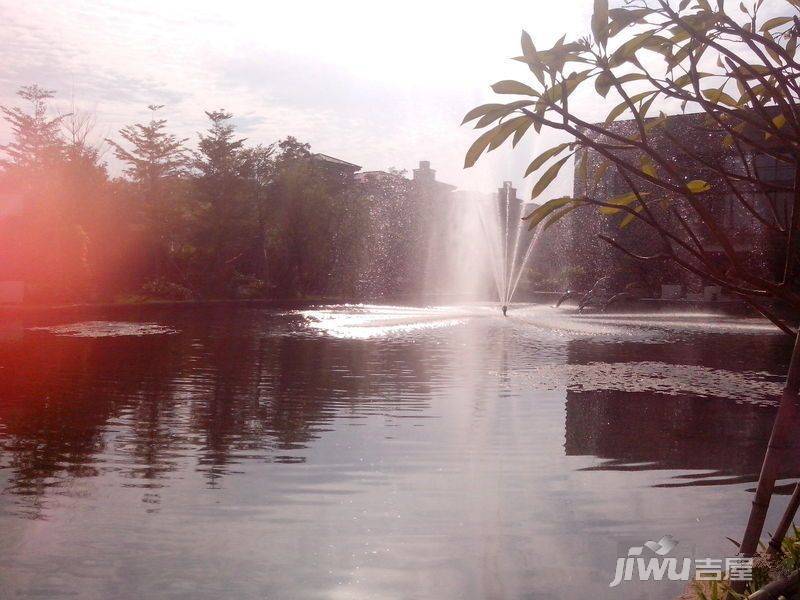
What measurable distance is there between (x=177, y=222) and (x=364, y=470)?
132 ft

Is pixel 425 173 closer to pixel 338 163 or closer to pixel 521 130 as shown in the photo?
pixel 338 163

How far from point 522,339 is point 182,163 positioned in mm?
34085

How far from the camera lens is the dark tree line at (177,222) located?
35188 millimetres

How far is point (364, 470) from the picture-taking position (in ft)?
22.5

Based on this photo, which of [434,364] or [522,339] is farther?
[522,339]

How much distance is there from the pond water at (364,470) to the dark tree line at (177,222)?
812 inches

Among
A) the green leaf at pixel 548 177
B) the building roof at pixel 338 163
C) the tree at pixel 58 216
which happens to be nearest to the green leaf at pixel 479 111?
the green leaf at pixel 548 177

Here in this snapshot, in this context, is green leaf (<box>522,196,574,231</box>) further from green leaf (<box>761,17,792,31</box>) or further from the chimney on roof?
the chimney on roof

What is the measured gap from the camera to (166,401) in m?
10.4

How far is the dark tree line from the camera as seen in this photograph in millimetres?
35188

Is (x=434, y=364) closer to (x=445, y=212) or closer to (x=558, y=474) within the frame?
(x=558, y=474)

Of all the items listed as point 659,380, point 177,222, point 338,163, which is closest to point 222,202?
point 177,222

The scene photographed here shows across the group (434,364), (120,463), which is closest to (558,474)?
(120,463)

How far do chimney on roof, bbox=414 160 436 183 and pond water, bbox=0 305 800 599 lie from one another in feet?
228
